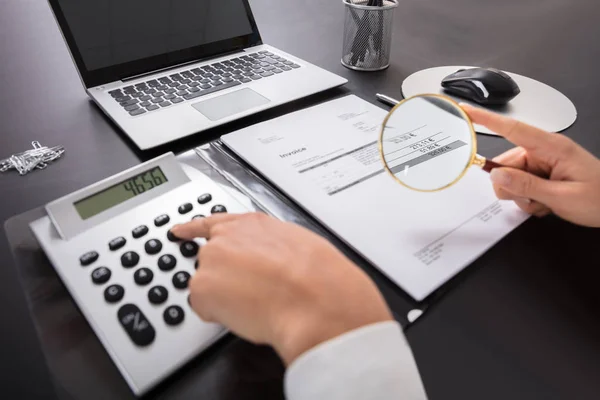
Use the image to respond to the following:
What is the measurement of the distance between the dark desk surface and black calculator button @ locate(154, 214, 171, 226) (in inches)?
5.0

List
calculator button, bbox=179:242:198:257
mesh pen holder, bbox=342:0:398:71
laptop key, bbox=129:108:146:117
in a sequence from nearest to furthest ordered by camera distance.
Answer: calculator button, bbox=179:242:198:257 < laptop key, bbox=129:108:146:117 < mesh pen holder, bbox=342:0:398:71

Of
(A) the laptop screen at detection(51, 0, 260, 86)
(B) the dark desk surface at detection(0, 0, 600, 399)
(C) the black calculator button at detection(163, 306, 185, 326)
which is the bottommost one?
(B) the dark desk surface at detection(0, 0, 600, 399)

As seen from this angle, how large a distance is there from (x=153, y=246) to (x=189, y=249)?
3 cm

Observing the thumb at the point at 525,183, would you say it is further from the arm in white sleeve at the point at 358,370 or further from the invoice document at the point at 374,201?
the arm in white sleeve at the point at 358,370

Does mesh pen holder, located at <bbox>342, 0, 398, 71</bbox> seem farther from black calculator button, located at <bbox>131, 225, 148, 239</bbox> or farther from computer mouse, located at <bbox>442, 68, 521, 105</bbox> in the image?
black calculator button, located at <bbox>131, 225, 148, 239</bbox>

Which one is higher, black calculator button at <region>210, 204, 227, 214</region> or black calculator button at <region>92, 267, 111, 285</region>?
black calculator button at <region>92, 267, 111, 285</region>

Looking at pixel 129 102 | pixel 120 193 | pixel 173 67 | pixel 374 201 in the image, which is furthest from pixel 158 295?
pixel 173 67

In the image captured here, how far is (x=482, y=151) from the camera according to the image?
0.55 m

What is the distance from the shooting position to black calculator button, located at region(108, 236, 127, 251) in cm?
37

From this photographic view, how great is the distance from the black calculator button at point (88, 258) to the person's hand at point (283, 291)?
104 millimetres

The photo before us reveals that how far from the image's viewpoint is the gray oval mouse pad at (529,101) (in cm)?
60

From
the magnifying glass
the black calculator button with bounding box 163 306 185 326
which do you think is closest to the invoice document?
the magnifying glass

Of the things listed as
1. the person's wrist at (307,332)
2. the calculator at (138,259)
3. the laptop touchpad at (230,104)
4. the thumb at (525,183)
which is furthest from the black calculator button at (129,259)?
the thumb at (525,183)

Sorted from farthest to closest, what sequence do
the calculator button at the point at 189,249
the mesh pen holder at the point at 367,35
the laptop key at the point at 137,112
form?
1. the mesh pen holder at the point at 367,35
2. the laptop key at the point at 137,112
3. the calculator button at the point at 189,249
